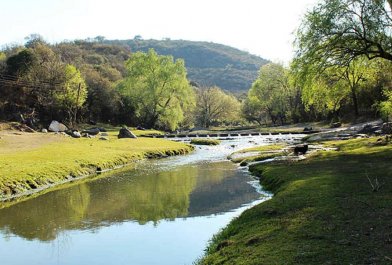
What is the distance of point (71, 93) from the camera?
9700 centimetres

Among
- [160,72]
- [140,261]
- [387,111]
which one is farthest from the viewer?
[160,72]

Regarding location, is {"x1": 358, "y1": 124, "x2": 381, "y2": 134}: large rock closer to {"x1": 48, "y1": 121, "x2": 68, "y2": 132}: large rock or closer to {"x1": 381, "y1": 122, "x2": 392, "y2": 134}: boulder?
{"x1": 381, "y1": 122, "x2": 392, "y2": 134}: boulder

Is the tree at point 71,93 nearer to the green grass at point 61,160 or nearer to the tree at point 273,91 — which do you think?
the green grass at point 61,160

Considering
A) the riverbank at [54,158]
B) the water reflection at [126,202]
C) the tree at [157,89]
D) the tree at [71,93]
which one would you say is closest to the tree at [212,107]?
the tree at [157,89]

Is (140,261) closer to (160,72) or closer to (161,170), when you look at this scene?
(161,170)

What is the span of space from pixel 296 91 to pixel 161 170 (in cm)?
9350

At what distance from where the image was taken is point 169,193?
106 feet

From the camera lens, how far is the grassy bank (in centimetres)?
1248

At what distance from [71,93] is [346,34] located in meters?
73.1

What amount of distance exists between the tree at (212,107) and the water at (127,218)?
11713 cm

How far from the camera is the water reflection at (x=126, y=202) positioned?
24.2 m

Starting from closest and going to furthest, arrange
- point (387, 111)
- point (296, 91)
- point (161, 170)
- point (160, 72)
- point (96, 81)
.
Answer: point (387, 111)
point (161, 170)
point (160, 72)
point (96, 81)
point (296, 91)

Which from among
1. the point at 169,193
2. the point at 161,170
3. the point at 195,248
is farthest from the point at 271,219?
the point at 161,170

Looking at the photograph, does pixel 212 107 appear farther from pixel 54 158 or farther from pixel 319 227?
pixel 319 227
